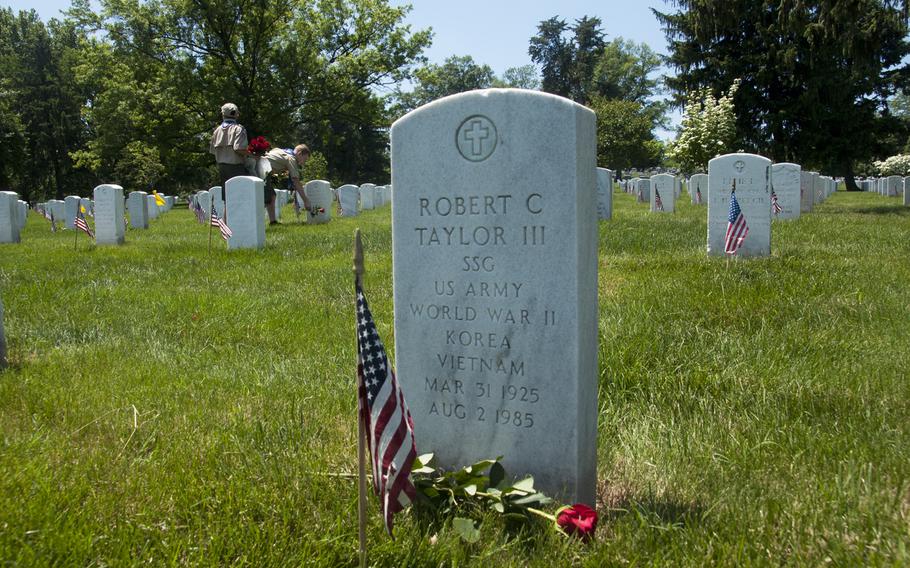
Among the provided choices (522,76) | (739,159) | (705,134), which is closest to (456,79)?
(522,76)

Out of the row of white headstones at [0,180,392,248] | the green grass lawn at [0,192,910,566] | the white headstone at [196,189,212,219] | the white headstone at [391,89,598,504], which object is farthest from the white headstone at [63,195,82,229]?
the white headstone at [391,89,598,504]

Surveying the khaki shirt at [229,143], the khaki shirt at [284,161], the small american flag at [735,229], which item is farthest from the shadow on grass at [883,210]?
→ the khaki shirt at [229,143]

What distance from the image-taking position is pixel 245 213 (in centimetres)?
1102

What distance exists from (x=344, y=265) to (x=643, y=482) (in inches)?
253

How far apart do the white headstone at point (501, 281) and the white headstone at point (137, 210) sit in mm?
17955

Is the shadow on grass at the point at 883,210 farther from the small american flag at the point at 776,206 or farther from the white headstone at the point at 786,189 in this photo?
the small american flag at the point at 776,206

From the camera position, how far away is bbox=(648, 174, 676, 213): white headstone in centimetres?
2094

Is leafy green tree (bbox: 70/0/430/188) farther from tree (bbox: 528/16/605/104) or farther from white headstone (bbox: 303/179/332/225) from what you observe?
tree (bbox: 528/16/605/104)

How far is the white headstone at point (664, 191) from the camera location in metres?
20.9

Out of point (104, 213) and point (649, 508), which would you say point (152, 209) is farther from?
point (649, 508)

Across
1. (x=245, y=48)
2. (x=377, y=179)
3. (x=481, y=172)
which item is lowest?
(x=481, y=172)

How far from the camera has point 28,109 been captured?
183 ft

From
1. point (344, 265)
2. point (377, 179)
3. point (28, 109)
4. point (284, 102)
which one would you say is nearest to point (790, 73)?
point (284, 102)

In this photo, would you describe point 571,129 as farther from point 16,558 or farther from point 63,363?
point 63,363
